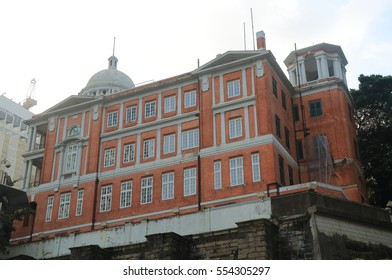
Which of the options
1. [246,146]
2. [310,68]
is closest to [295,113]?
[310,68]

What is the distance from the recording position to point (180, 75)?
50281mm

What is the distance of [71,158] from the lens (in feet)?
171

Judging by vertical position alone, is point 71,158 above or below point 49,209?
above

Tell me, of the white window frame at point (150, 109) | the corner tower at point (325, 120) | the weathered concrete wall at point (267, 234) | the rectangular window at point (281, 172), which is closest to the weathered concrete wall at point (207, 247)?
the weathered concrete wall at point (267, 234)

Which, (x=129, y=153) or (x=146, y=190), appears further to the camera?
(x=129, y=153)

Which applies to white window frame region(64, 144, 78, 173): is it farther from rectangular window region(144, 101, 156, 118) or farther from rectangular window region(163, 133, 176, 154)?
rectangular window region(163, 133, 176, 154)

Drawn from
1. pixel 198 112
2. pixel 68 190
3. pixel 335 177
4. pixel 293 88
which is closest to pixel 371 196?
pixel 335 177

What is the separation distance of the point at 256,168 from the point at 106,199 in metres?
14.3

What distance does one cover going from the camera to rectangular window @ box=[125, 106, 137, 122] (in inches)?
2028

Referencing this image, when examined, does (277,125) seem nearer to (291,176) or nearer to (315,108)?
(291,176)

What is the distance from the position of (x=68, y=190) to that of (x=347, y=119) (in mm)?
26590

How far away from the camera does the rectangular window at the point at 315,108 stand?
50000mm
